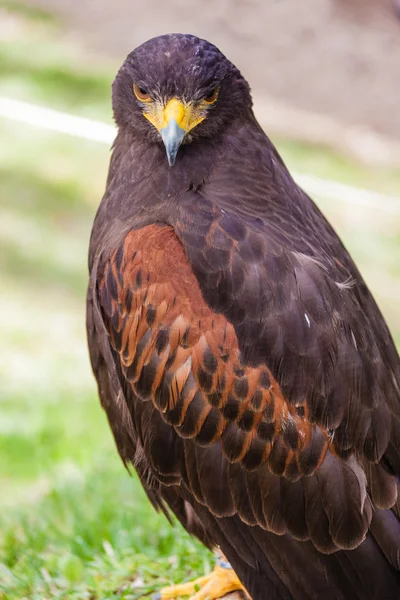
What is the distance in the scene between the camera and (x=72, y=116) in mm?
11461

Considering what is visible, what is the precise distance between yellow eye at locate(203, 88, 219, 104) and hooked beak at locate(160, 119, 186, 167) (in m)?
0.18

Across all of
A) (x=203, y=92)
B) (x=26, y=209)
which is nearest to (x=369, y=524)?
(x=203, y=92)

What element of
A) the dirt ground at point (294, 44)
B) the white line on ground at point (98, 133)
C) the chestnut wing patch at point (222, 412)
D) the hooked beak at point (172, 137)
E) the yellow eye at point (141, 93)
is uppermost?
the dirt ground at point (294, 44)

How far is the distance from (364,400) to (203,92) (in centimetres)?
127

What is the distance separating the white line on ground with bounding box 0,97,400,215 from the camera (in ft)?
35.8

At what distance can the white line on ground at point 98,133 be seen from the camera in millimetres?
10922

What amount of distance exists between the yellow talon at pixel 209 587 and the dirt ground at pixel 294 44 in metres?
8.69

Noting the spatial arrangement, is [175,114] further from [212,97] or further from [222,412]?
[222,412]

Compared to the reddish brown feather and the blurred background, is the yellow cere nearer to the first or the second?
the reddish brown feather

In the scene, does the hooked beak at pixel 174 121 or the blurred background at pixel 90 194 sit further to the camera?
the blurred background at pixel 90 194

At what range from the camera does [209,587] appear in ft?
13.7

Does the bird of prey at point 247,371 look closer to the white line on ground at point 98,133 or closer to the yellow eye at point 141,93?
the yellow eye at point 141,93

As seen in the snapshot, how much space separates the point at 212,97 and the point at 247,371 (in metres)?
1.08

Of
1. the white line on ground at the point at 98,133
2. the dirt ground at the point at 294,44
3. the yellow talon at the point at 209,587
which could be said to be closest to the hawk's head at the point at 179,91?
the yellow talon at the point at 209,587
